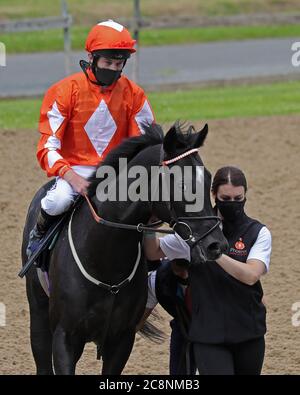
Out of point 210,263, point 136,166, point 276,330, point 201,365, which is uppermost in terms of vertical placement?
point 136,166

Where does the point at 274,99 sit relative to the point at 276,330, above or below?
above

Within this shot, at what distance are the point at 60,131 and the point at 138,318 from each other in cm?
114

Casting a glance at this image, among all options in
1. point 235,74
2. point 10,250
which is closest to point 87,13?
point 235,74

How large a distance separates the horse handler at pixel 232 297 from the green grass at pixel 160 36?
1516 cm

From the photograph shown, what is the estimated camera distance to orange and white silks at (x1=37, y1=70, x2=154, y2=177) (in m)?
5.52

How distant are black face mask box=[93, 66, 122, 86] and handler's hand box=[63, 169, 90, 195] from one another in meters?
0.56

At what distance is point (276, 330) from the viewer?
281 inches

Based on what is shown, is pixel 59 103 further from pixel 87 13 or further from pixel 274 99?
pixel 87 13

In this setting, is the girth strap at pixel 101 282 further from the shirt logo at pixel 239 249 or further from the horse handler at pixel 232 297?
the shirt logo at pixel 239 249

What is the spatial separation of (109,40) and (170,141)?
3.04 ft

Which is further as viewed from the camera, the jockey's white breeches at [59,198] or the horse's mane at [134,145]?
the jockey's white breeches at [59,198]

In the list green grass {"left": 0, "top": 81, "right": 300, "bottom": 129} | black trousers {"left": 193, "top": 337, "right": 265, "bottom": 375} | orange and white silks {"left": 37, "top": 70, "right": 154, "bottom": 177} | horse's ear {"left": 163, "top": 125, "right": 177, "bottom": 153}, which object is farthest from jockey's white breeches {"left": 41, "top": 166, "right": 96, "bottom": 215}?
green grass {"left": 0, "top": 81, "right": 300, "bottom": 129}

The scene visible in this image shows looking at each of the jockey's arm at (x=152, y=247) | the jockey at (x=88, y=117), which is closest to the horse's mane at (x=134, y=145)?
the jockey at (x=88, y=117)

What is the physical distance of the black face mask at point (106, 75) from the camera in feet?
17.9
